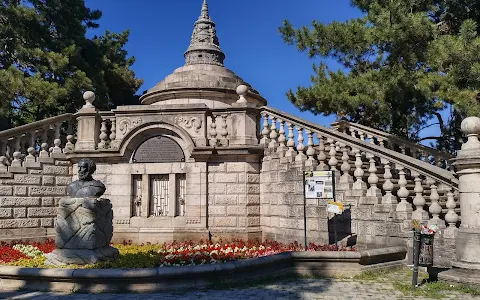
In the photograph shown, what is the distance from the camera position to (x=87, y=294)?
6.61m

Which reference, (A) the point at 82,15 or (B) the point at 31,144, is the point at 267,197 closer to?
(B) the point at 31,144

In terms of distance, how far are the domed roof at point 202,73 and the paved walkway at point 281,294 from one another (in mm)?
8770

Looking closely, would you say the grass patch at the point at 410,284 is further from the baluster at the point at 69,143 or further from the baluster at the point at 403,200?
the baluster at the point at 69,143

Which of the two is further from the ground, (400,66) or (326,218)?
(400,66)

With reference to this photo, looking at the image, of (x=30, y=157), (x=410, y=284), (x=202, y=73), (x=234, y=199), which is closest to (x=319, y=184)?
(x=410, y=284)

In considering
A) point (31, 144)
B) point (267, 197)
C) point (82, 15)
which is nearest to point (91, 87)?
point (82, 15)

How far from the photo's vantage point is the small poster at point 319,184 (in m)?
8.90

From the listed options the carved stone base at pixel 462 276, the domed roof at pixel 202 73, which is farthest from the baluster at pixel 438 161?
the domed roof at pixel 202 73

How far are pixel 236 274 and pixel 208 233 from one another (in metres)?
4.36

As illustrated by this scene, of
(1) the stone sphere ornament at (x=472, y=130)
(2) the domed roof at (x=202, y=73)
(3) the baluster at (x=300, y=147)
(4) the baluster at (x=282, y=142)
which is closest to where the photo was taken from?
(1) the stone sphere ornament at (x=472, y=130)

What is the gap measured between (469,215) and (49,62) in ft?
62.1

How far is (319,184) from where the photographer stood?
9031mm

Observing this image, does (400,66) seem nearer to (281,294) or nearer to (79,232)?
(281,294)

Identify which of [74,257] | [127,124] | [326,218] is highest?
[127,124]
